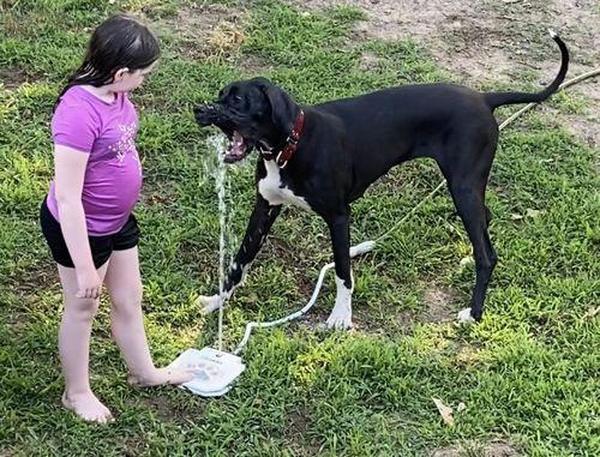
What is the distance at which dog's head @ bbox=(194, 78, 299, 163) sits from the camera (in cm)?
380

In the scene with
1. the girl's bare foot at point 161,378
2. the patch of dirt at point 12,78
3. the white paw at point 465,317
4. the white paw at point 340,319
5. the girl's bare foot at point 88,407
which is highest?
the girl's bare foot at point 88,407

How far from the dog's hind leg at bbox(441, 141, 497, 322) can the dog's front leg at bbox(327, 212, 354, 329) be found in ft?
1.65

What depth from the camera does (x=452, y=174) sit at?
436 cm

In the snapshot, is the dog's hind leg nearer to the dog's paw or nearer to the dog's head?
the dog's head

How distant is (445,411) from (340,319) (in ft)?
2.21

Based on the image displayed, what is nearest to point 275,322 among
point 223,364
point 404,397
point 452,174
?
point 223,364

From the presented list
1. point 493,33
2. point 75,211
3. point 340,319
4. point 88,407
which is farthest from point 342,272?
point 493,33

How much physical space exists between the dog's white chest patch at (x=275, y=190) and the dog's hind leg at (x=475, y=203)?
2.24 ft

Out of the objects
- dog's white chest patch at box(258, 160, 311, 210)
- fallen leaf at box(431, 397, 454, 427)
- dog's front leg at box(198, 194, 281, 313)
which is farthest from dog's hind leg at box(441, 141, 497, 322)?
dog's front leg at box(198, 194, 281, 313)

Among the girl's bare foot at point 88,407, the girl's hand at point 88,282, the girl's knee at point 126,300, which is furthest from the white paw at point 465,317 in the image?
the girl's hand at point 88,282

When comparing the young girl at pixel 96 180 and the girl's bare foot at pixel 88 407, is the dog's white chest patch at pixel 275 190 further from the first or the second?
the girl's bare foot at pixel 88 407

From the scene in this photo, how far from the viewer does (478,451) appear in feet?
11.8

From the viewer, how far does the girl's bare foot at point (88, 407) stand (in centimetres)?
357

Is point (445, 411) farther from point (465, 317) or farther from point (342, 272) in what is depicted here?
point (342, 272)
